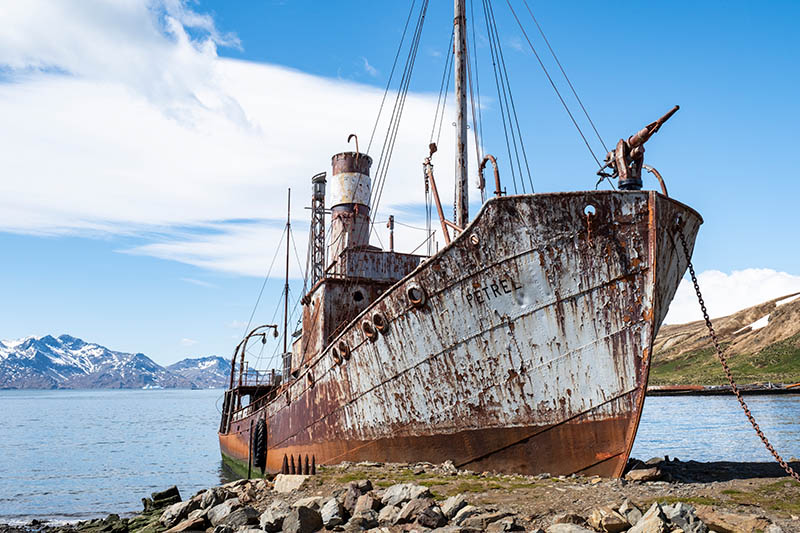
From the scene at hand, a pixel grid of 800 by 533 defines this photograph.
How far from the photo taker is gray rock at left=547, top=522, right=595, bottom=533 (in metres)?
6.97

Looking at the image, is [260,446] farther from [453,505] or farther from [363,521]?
[453,505]

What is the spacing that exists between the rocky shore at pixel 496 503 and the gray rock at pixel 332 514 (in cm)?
1

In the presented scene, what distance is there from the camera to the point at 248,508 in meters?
10.0

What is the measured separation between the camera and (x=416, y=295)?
444 inches

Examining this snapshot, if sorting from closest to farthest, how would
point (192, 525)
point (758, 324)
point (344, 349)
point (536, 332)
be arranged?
point (536, 332) → point (192, 525) → point (344, 349) → point (758, 324)

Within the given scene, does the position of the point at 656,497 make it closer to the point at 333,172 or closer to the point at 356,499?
the point at 356,499

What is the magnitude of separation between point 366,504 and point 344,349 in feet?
15.4

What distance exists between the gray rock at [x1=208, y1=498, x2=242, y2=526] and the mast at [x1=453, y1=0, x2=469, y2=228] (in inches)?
292

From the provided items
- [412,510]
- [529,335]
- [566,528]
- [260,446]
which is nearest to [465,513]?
[412,510]

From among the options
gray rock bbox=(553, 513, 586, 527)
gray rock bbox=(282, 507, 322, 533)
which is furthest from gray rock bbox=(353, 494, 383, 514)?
gray rock bbox=(553, 513, 586, 527)

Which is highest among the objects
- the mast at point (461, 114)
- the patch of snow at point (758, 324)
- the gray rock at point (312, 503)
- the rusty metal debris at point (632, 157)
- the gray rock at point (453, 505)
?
the patch of snow at point (758, 324)

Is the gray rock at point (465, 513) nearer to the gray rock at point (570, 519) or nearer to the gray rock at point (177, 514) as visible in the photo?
the gray rock at point (570, 519)

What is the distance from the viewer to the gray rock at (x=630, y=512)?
7.38 m

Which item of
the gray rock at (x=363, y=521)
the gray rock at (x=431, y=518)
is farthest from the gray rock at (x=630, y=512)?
the gray rock at (x=363, y=521)
